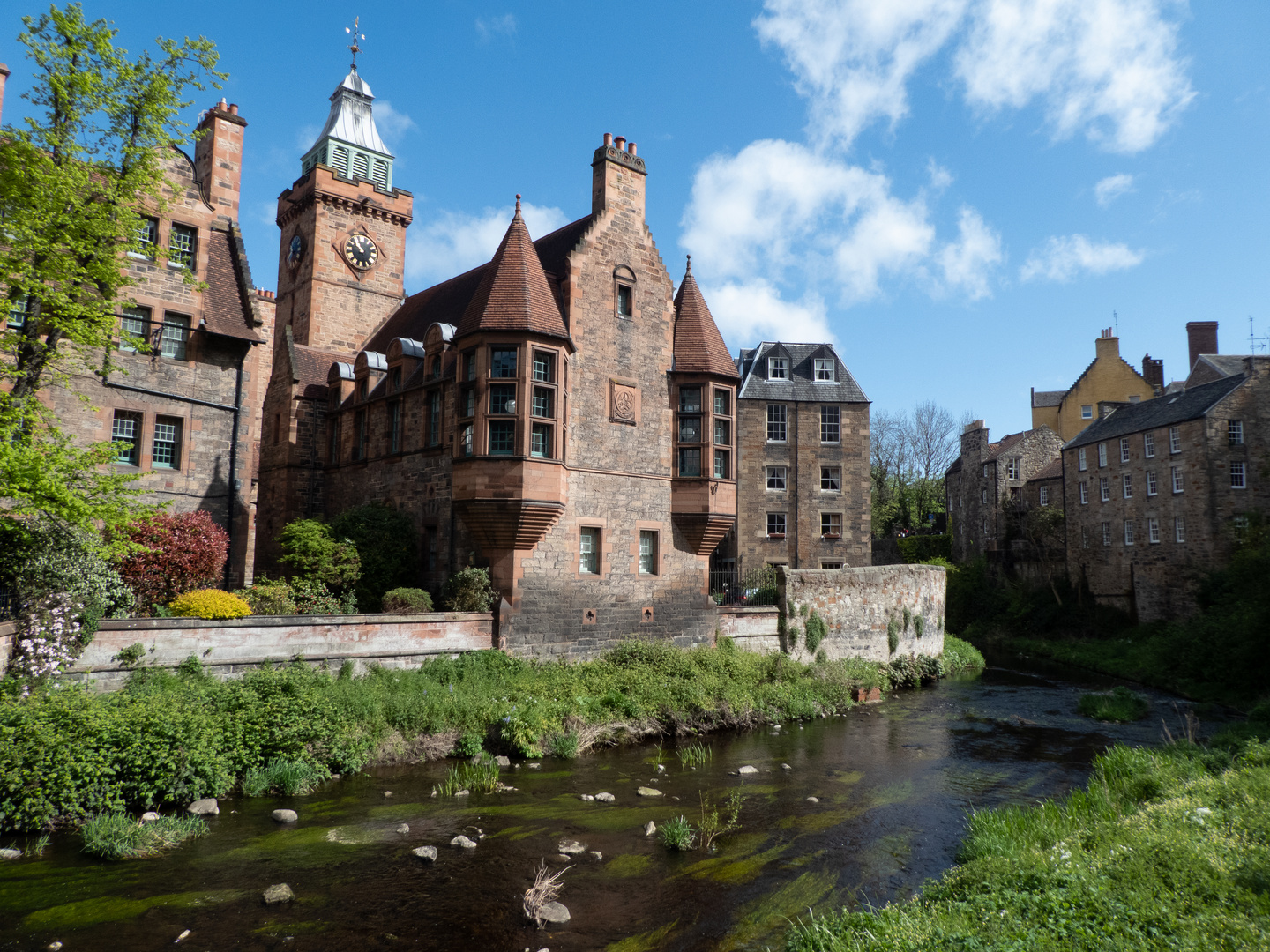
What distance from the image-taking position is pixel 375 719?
15.0 metres

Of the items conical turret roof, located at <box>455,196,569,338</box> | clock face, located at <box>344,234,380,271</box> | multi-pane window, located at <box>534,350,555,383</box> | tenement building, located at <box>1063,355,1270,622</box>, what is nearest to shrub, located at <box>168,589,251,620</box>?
conical turret roof, located at <box>455,196,569,338</box>

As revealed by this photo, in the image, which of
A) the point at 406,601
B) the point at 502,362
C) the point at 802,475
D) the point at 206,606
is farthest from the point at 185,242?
the point at 802,475

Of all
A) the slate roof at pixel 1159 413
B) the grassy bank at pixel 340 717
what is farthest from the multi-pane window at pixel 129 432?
the slate roof at pixel 1159 413

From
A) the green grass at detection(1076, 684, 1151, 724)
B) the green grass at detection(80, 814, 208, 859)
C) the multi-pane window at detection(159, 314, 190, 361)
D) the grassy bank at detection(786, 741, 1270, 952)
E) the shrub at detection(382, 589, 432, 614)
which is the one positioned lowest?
the green grass at detection(1076, 684, 1151, 724)

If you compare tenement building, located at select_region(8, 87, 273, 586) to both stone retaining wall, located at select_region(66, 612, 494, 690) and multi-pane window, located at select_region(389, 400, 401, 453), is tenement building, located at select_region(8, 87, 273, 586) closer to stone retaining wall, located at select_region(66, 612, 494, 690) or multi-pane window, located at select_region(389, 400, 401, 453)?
multi-pane window, located at select_region(389, 400, 401, 453)

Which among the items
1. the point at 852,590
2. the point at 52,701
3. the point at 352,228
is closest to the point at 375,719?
the point at 52,701

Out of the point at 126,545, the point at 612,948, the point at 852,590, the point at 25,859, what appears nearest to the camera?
the point at 612,948

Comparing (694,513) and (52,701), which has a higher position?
(694,513)

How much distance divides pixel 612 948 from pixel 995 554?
43007 millimetres

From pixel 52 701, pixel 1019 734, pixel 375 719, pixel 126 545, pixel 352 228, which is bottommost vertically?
pixel 1019 734

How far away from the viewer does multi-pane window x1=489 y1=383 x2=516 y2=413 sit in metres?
20.3

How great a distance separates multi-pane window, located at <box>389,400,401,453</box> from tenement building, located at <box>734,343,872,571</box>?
16.8 metres

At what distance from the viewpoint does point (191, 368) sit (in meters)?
21.3

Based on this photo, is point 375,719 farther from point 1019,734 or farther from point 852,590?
point 852,590
